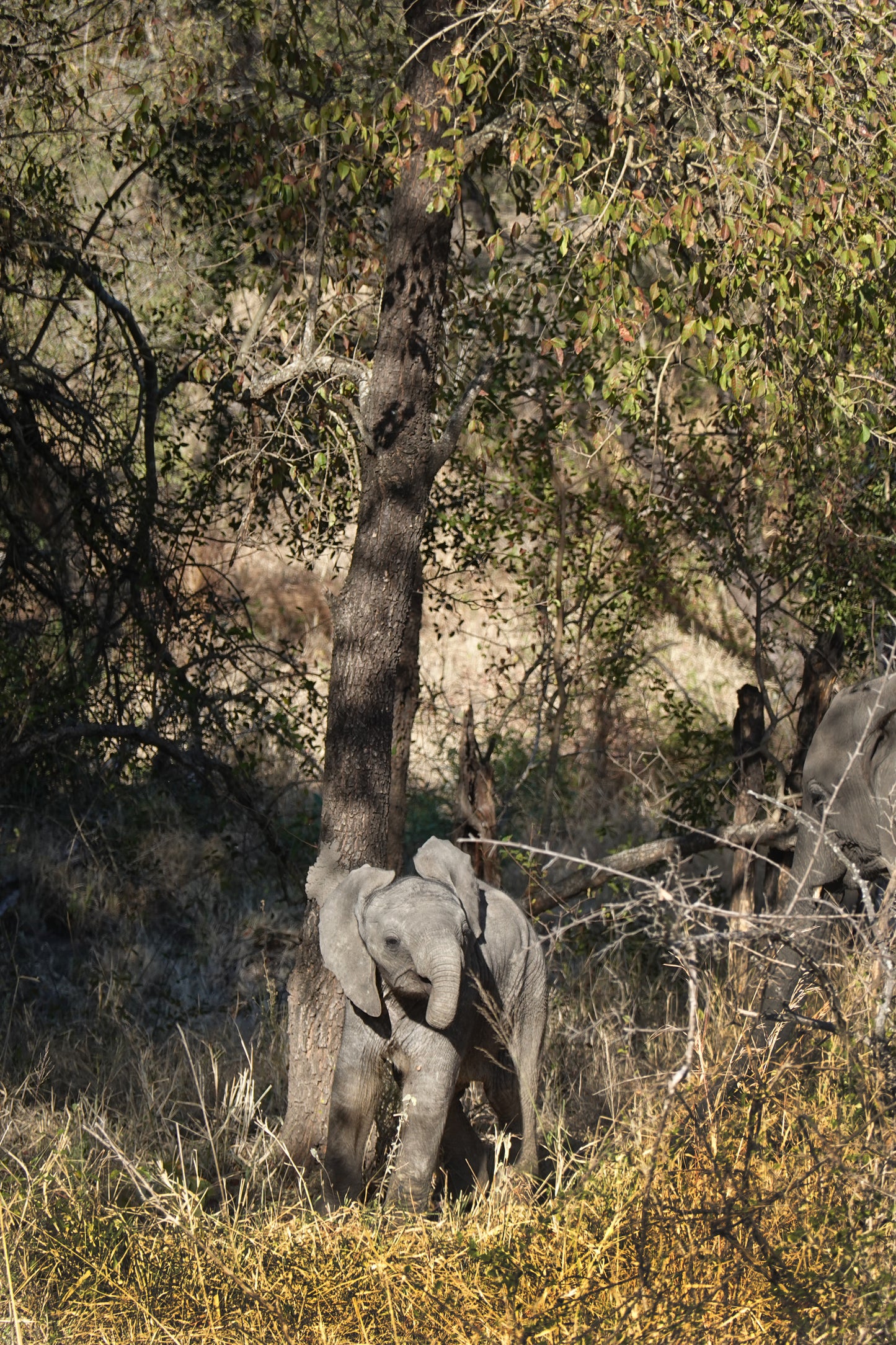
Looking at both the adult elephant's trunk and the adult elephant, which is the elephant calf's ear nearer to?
the adult elephant's trunk

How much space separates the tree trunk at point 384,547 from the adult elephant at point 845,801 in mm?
1774

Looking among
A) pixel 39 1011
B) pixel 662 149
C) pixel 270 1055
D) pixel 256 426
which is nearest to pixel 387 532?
pixel 256 426

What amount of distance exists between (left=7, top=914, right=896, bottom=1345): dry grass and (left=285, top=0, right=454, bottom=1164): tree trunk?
84 cm

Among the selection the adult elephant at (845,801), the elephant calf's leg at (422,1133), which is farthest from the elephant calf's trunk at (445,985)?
the adult elephant at (845,801)

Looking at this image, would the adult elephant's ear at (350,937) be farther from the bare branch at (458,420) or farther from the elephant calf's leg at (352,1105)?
the bare branch at (458,420)

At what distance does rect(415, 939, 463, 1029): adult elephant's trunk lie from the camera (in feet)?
13.2

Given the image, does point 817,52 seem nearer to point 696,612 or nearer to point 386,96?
point 386,96

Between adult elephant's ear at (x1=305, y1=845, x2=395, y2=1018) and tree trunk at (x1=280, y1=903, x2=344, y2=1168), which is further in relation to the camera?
tree trunk at (x1=280, y1=903, x2=344, y2=1168)

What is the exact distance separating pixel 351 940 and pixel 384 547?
185 centimetres

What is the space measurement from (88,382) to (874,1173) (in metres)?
6.07

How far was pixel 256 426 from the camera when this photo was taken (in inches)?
263

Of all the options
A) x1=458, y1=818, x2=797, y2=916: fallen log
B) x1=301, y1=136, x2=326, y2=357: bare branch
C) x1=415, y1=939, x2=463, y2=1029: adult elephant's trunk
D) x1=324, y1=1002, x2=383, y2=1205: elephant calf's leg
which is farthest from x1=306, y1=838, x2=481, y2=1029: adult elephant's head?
x1=458, y1=818, x2=797, y2=916: fallen log

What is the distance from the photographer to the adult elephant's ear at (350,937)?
14.2 ft

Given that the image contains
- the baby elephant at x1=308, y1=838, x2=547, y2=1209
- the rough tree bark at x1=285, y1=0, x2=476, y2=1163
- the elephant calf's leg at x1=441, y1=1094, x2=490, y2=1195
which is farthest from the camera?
the rough tree bark at x1=285, y1=0, x2=476, y2=1163
